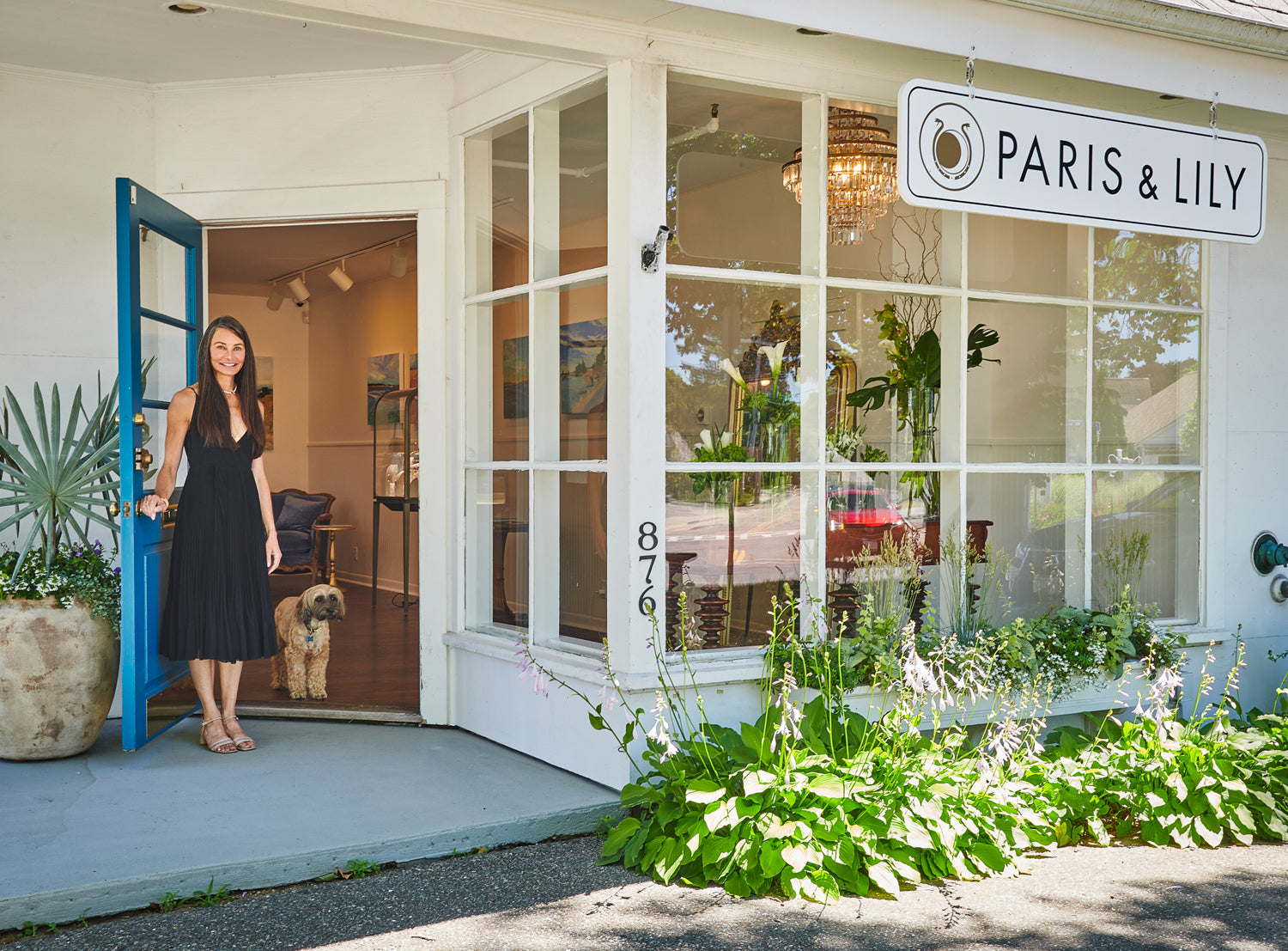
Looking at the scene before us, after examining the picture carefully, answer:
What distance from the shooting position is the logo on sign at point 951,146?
10.3ft

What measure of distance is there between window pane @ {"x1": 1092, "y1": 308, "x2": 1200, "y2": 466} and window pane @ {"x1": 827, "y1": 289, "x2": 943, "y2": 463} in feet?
2.58

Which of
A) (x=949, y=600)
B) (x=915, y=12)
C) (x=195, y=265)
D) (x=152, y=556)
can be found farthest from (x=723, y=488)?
(x=195, y=265)

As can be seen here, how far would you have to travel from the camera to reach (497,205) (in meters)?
4.31

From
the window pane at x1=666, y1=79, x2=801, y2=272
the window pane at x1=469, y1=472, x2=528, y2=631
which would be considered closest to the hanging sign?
the window pane at x1=666, y1=79, x2=801, y2=272

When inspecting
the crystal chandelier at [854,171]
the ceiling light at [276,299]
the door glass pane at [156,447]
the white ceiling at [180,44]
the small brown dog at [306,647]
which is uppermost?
the white ceiling at [180,44]

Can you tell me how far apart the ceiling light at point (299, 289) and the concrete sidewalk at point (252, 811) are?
20.0ft

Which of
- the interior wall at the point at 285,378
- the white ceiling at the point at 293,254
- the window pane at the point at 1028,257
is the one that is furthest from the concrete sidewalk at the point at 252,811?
the interior wall at the point at 285,378

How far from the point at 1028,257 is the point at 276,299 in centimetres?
774

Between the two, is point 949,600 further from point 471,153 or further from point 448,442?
point 471,153

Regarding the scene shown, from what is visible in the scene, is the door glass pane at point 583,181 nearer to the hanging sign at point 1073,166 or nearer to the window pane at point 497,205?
the window pane at point 497,205

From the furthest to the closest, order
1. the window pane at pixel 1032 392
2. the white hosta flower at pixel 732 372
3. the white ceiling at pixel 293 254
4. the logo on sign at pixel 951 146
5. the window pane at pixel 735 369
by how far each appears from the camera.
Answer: the white ceiling at pixel 293 254, the window pane at pixel 1032 392, the white hosta flower at pixel 732 372, the window pane at pixel 735 369, the logo on sign at pixel 951 146

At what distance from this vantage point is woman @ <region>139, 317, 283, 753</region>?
404cm

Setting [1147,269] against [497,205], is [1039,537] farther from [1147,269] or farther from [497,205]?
[497,205]

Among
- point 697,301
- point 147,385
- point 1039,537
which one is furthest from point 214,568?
point 1039,537
